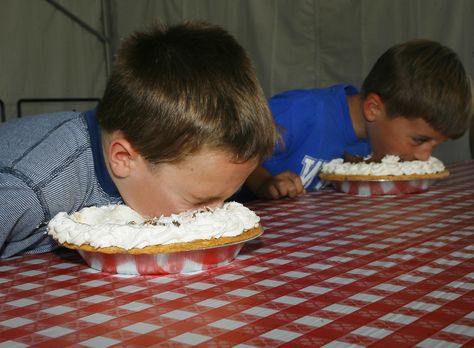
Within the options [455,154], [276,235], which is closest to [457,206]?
[276,235]

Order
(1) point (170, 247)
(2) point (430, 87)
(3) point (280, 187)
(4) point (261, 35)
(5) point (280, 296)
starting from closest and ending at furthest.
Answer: (5) point (280, 296), (1) point (170, 247), (3) point (280, 187), (2) point (430, 87), (4) point (261, 35)

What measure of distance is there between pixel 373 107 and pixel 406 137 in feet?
0.64

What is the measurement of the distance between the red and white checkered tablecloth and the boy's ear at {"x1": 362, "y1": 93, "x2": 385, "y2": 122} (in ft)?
3.26

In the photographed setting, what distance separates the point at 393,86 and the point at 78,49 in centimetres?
383

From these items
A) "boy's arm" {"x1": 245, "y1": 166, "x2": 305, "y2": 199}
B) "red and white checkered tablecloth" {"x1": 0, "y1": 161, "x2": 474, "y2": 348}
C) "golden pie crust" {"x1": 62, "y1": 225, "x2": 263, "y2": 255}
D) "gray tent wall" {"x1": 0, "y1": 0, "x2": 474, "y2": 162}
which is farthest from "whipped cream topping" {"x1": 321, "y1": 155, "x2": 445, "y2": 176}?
"gray tent wall" {"x1": 0, "y1": 0, "x2": 474, "y2": 162}

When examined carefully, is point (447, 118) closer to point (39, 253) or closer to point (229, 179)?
point (229, 179)

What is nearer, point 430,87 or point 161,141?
point 161,141

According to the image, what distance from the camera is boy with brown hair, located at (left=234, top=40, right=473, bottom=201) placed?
213 centimetres

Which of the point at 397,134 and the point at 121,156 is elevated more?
the point at 121,156

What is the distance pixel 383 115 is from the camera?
7.58 feet

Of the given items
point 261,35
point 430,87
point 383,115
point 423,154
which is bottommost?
point 423,154

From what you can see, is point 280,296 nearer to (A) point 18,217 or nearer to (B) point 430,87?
(A) point 18,217

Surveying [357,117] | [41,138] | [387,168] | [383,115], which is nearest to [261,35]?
[357,117]

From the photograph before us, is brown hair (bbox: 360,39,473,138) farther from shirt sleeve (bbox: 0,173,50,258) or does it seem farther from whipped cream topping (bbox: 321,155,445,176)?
shirt sleeve (bbox: 0,173,50,258)
